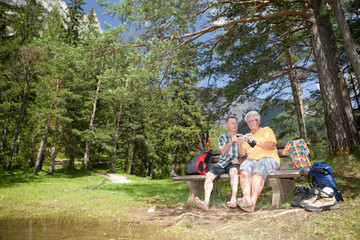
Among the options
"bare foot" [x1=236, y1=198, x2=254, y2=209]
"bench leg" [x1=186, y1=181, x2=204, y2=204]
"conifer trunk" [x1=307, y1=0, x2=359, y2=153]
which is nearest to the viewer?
"bare foot" [x1=236, y1=198, x2=254, y2=209]

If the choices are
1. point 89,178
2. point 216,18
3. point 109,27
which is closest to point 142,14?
point 109,27

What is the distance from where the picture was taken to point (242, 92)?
891 cm

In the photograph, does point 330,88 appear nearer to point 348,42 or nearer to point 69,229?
point 348,42

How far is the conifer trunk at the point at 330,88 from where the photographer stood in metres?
6.31

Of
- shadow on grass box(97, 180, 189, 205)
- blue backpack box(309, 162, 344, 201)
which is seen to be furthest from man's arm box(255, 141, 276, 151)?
shadow on grass box(97, 180, 189, 205)

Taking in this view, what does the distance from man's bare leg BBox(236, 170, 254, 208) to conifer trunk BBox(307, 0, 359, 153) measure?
169 inches

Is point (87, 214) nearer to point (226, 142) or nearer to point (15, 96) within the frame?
point (226, 142)

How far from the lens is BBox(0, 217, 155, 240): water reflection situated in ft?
9.21

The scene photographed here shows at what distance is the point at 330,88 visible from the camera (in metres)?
6.42

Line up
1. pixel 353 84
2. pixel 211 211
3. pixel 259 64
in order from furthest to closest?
1. pixel 353 84
2. pixel 259 64
3. pixel 211 211

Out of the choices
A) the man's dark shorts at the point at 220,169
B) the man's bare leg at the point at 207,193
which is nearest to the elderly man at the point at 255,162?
the man's dark shorts at the point at 220,169

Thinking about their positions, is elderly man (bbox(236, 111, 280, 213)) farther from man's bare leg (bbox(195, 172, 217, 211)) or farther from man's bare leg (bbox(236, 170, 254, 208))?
man's bare leg (bbox(195, 172, 217, 211))

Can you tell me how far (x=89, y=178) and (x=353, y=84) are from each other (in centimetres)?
1910

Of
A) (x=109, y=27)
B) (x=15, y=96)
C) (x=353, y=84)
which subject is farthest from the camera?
(x=15, y=96)
